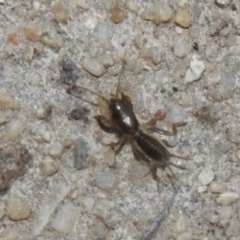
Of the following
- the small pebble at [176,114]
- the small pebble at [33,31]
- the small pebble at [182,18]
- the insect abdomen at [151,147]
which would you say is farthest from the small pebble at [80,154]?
the small pebble at [182,18]

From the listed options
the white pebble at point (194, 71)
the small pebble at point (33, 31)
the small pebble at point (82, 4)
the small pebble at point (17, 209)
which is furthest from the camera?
the white pebble at point (194, 71)

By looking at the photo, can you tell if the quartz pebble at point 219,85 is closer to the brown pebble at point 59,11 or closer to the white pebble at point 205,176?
the white pebble at point 205,176

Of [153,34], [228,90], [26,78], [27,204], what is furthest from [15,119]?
[228,90]

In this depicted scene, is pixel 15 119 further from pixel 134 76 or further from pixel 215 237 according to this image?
pixel 215 237

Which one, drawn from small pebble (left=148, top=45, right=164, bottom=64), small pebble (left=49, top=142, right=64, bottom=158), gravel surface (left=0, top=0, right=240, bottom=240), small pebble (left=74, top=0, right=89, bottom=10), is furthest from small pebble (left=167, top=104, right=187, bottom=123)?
small pebble (left=74, top=0, right=89, bottom=10)

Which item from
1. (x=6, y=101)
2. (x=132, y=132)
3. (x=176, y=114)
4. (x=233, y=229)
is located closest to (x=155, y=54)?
(x=176, y=114)

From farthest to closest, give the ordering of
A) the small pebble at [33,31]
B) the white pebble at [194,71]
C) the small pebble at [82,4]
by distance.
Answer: the white pebble at [194,71]
the small pebble at [82,4]
the small pebble at [33,31]

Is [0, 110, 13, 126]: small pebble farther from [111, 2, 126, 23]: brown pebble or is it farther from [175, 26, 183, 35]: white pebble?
[175, 26, 183, 35]: white pebble

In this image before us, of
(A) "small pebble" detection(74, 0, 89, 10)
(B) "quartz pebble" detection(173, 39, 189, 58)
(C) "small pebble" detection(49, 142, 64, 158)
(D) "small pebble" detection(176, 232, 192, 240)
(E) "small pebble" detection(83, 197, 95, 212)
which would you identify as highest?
(B) "quartz pebble" detection(173, 39, 189, 58)
